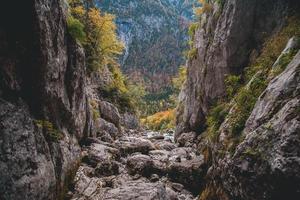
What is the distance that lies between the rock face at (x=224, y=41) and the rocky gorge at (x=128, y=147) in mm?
89

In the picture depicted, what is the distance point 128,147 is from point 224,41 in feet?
40.1

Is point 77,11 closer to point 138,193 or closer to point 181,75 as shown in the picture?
point 138,193

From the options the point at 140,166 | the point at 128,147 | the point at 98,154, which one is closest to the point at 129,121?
the point at 128,147

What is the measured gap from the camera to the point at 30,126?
47.7ft

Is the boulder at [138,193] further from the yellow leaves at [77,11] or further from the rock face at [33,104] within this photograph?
the yellow leaves at [77,11]

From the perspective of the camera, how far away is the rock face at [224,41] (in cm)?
2452

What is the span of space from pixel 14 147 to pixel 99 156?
38.8 ft

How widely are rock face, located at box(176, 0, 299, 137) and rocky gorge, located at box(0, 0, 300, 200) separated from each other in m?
0.09

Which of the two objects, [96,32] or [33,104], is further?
[96,32]

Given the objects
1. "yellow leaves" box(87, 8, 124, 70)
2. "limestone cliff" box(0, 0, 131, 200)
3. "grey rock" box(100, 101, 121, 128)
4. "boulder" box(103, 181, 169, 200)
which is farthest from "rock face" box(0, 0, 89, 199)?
"grey rock" box(100, 101, 121, 128)

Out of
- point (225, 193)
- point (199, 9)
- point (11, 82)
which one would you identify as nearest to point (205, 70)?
point (199, 9)

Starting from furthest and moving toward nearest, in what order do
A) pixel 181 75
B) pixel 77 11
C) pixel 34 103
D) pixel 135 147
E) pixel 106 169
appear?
1. pixel 181 75
2. pixel 77 11
3. pixel 135 147
4. pixel 106 169
5. pixel 34 103

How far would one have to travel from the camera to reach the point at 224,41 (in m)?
28.0

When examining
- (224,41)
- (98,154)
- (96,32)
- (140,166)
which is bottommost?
(140,166)
